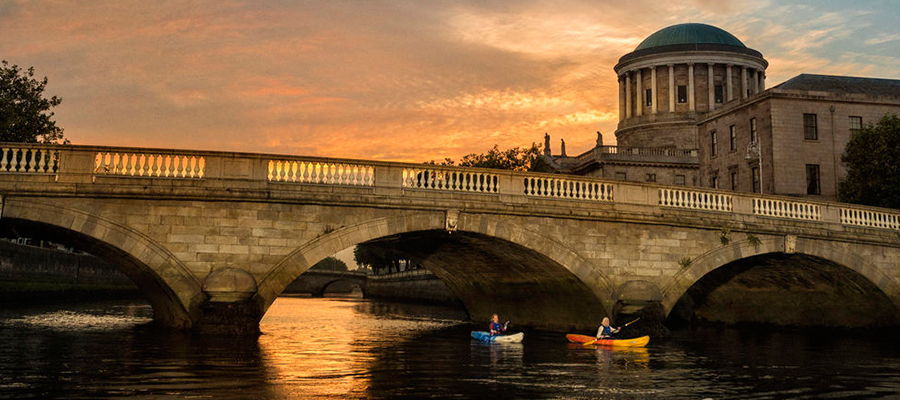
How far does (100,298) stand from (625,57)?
6047cm

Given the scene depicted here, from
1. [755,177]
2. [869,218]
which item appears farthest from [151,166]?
[755,177]

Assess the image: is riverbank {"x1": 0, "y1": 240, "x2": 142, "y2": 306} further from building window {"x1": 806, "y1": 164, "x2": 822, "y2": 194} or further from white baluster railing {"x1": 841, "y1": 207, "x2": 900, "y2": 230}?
building window {"x1": 806, "y1": 164, "x2": 822, "y2": 194}

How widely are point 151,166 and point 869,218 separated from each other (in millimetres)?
27739

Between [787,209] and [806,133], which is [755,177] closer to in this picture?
[806,133]

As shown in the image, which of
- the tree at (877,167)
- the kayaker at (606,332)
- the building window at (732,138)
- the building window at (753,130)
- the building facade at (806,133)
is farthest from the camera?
the building window at (732,138)

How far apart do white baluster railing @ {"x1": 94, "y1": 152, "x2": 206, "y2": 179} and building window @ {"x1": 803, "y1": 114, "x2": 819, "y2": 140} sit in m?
44.9

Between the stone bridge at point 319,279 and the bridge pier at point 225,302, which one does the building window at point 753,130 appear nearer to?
the bridge pier at point 225,302

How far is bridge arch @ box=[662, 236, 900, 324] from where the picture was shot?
87.4 ft

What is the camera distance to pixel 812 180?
53031 millimetres

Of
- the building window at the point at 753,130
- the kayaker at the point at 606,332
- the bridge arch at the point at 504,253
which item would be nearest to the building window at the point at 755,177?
the building window at the point at 753,130

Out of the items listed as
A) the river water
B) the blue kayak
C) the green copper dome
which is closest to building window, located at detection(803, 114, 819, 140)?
the river water


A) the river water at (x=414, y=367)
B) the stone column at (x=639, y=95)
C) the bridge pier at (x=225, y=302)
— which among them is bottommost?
the river water at (x=414, y=367)

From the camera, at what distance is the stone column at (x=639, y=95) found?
85625 millimetres

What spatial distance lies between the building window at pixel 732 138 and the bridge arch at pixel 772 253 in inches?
1117
